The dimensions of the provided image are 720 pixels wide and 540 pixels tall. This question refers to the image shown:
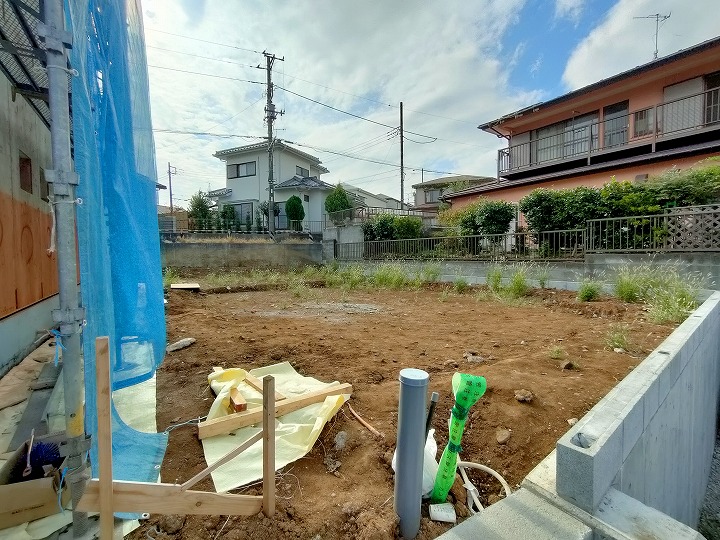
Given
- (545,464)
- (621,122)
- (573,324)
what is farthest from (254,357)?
(621,122)

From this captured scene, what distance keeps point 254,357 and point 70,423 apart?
209 centimetres

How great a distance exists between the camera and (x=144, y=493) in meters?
1.16

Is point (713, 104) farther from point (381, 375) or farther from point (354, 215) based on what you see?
point (381, 375)

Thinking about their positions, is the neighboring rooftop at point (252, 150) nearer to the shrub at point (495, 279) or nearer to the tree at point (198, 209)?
the tree at point (198, 209)

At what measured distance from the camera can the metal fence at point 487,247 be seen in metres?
7.69

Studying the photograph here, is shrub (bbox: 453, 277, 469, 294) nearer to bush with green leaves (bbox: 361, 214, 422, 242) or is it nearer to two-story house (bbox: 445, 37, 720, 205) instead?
bush with green leaves (bbox: 361, 214, 422, 242)

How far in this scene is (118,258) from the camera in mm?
1616


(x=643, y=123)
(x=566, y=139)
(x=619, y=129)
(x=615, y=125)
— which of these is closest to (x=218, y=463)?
(x=643, y=123)

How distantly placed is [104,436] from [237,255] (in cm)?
1295

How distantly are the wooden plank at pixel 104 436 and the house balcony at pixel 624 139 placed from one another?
11797mm

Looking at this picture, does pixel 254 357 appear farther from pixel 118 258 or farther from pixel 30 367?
pixel 30 367

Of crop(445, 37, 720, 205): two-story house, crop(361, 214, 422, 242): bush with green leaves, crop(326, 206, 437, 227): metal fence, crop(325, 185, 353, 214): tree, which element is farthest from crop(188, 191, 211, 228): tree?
crop(445, 37, 720, 205): two-story house

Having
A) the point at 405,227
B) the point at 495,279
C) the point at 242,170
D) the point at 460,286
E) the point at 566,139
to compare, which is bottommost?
the point at 460,286

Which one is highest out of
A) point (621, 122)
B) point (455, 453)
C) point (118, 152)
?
point (621, 122)
